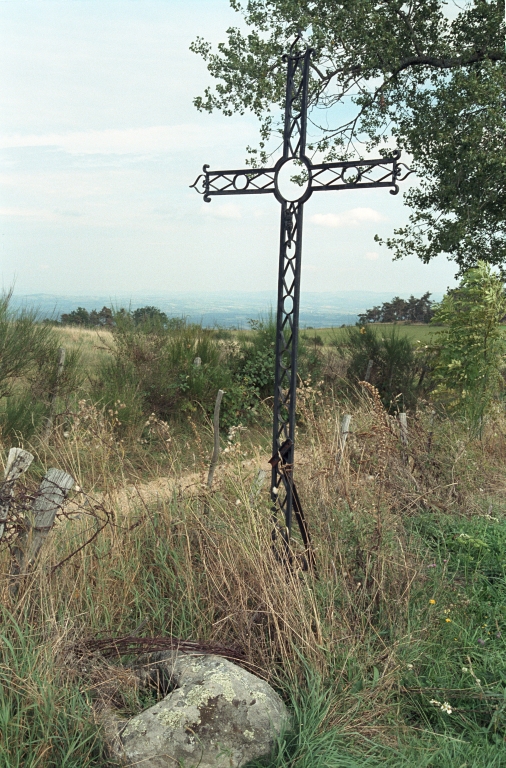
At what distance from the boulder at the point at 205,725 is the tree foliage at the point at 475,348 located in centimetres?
593

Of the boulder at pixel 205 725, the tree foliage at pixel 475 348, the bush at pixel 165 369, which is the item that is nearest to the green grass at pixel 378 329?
the bush at pixel 165 369

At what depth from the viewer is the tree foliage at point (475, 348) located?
26.2 ft

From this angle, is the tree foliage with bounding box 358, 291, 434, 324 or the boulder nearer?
the boulder

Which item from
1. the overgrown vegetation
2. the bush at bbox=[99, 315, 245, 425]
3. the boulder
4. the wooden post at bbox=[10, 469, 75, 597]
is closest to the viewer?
the boulder

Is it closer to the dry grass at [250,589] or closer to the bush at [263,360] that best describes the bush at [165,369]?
the bush at [263,360]

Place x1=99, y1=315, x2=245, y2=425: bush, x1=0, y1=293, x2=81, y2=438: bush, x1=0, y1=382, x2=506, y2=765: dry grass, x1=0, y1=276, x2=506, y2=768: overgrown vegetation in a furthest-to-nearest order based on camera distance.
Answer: x1=99, y1=315, x2=245, y2=425: bush
x1=0, y1=293, x2=81, y2=438: bush
x1=0, y1=382, x2=506, y2=765: dry grass
x1=0, y1=276, x2=506, y2=768: overgrown vegetation

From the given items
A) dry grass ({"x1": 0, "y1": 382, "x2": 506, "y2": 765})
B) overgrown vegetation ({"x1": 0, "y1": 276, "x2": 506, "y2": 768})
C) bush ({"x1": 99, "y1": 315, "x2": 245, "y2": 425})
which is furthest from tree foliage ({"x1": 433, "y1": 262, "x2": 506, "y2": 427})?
dry grass ({"x1": 0, "y1": 382, "x2": 506, "y2": 765})

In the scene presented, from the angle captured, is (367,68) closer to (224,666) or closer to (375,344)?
(375,344)

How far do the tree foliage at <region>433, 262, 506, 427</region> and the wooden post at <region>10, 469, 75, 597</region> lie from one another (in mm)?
5903

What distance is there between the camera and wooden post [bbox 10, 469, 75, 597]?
333 centimetres

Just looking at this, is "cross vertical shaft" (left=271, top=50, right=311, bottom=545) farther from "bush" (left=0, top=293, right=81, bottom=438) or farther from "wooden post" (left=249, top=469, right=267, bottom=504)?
"bush" (left=0, top=293, right=81, bottom=438)

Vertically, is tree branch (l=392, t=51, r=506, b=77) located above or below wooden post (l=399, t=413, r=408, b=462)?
above

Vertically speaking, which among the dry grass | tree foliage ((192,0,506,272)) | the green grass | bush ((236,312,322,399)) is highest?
tree foliage ((192,0,506,272))

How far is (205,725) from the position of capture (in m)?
2.63
